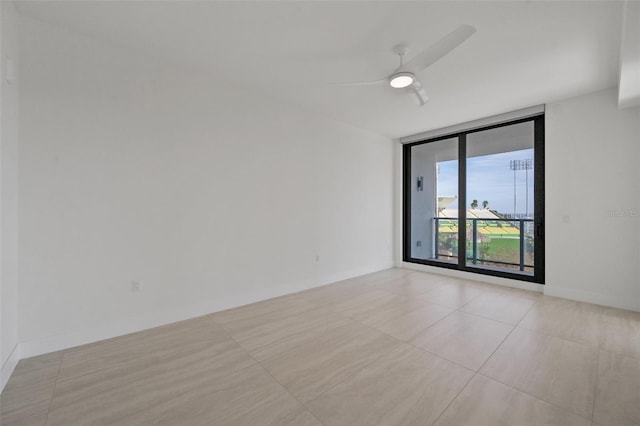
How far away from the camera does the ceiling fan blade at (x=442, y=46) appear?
1.77 m

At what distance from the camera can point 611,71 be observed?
288 cm

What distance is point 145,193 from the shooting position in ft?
8.63

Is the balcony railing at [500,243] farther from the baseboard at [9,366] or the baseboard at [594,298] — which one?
the baseboard at [9,366]

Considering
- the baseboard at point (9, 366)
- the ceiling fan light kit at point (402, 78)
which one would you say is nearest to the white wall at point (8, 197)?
the baseboard at point (9, 366)

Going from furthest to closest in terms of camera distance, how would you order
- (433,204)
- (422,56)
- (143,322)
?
(433,204) < (143,322) < (422,56)

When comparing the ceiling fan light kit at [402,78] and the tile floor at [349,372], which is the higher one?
the ceiling fan light kit at [402,78]

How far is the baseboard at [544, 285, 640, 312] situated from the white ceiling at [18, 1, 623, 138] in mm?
2615

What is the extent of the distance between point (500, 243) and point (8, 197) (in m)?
6.50

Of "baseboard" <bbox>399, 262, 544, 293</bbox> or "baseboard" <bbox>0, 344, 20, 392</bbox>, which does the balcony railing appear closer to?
"baseboard" <bbox>399, 262, 544, 293</bbox>

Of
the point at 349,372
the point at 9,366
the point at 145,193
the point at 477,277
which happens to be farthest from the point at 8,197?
the point at 477,277

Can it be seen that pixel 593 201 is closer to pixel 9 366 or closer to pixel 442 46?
pixel 442 46

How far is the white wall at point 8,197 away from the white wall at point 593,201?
5.74m

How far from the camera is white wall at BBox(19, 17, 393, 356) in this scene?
2172 millimetres

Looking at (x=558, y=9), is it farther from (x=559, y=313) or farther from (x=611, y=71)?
(x=559, y=313)
